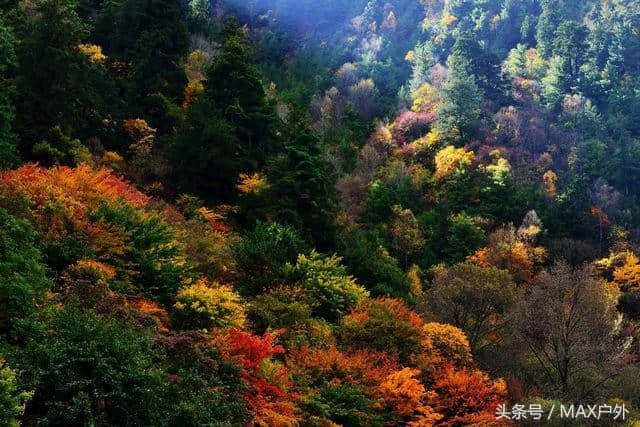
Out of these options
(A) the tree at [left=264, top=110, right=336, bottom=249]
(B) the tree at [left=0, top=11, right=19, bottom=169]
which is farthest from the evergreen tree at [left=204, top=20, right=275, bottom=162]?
(B) the tree at [left=0, top=11, right=19, bottom=169]

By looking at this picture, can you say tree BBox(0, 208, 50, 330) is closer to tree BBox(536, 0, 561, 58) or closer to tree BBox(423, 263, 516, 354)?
tree BBox(423, 263, 516, 354)

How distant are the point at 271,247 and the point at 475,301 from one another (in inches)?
384

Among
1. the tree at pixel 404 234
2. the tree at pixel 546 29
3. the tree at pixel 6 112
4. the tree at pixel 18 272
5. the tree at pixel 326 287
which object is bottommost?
the tree at pixel 18 272

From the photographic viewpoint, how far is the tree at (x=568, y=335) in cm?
2406

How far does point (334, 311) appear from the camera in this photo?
22453 mm

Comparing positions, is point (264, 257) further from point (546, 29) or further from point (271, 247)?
point (546, 29)

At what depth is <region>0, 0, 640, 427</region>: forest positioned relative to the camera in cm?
1180

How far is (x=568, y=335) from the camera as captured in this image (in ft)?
79.6

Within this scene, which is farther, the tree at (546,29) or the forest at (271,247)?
the tree at (546,29)

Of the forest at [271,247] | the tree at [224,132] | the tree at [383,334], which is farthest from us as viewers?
the tree at [224,132]

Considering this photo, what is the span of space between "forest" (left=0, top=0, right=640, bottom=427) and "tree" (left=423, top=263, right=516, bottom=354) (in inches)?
3.9

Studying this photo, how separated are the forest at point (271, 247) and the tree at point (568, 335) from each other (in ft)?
0.38

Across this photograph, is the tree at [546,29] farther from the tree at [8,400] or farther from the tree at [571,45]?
the tree at [8,400]

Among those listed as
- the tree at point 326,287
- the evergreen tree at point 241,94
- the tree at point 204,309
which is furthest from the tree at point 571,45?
the tree at point 204,309
